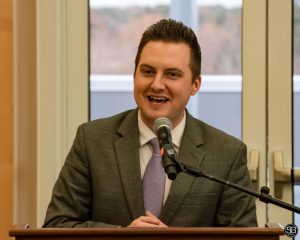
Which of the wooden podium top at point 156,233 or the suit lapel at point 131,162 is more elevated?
the suit lapel at point 131,162

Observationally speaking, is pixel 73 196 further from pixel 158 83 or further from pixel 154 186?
pixel 158 83

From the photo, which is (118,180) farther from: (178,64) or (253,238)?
(253,238)

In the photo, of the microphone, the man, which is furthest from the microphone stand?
the man

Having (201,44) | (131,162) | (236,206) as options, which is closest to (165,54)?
(131,162)

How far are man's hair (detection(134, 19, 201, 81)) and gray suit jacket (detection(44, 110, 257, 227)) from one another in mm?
258

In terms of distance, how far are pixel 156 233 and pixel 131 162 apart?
62 centimetres

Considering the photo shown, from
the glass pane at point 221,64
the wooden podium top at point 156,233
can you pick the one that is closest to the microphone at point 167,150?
the wooden podium top at point 156,233

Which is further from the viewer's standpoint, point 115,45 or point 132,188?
point 115,45

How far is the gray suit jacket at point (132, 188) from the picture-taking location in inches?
81.1

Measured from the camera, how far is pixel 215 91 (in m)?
3.14

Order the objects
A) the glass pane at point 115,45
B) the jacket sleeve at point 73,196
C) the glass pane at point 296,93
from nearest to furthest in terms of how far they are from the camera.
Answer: the jacket sleeve at point 73,196 < the glass pane at point 296,93 < the glass pane at point 115,45

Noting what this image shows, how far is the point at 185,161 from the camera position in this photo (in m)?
2.11

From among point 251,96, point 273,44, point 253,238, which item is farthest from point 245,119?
point 253,238

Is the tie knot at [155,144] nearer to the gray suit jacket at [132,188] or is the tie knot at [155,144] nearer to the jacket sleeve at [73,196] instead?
the gray suit jacket at [132,188]
